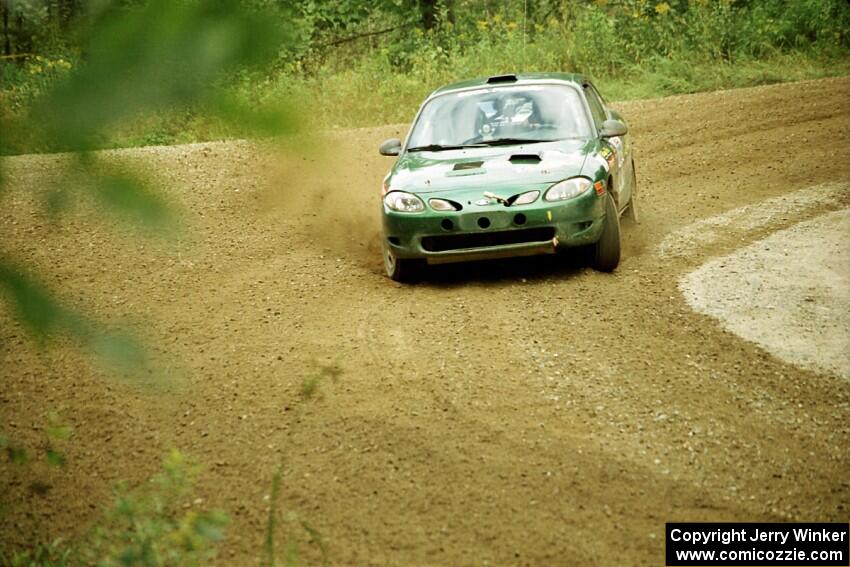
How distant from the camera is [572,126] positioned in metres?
9.24

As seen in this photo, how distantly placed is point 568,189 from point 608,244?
0.61 m

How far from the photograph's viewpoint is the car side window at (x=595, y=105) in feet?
31.5

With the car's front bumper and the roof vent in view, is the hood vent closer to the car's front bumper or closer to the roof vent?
the car's front bumper

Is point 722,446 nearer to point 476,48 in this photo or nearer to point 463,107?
point 463,107

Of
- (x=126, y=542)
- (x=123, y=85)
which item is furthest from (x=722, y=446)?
(x=123, y=85)

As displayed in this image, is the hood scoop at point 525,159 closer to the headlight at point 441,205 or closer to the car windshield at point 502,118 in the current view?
the car windshield at point 502,118

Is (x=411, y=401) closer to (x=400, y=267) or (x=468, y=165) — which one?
(x=400, y=267)

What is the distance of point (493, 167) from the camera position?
855 cm

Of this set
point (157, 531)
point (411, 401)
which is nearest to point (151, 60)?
point (157, 531)

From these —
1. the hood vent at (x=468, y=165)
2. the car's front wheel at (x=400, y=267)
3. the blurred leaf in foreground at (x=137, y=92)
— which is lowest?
the car's front wheel at (x=400, y=267)

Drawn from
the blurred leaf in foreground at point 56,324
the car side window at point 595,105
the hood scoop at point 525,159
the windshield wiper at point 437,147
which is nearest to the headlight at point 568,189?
the hood scoop at point 525,159

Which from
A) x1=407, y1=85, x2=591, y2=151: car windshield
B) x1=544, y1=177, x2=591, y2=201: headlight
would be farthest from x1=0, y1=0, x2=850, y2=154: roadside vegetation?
x1=544, y1=177, x2=591, y2=201: headlight

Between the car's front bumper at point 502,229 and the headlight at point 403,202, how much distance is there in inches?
2.1

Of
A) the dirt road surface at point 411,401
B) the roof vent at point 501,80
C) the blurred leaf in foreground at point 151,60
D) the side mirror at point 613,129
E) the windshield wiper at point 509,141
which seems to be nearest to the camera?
the blurred leaf in foreground at point 151,60
